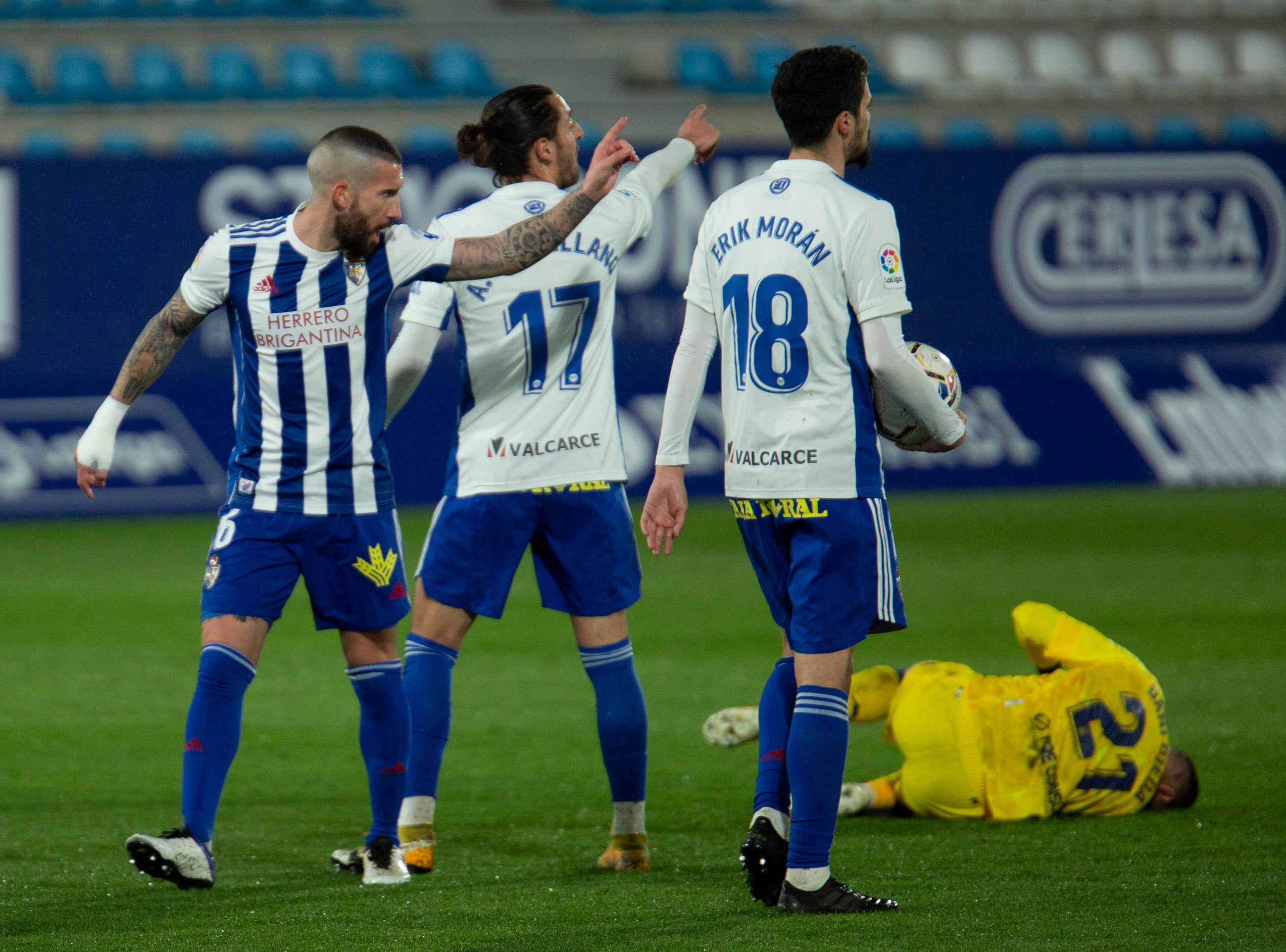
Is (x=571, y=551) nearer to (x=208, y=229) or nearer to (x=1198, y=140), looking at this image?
(x=208, y=229)

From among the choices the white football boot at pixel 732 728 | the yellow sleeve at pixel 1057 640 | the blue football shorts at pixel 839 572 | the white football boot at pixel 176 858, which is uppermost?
the blue football shorts at pixel 839 572

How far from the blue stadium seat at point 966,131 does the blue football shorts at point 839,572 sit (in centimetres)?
1396

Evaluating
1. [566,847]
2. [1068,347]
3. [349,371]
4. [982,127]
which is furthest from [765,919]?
Result: [982,127]

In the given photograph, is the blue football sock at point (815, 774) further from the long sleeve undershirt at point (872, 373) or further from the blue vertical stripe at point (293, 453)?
the blue vertical stripe at point (293, 453)

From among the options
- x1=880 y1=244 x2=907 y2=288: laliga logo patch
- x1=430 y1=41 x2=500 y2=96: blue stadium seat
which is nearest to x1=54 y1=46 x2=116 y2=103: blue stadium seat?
x1=430 y1=41 x2=500 y2=96: blue stadium seat

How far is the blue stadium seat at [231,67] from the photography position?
54.4 feet

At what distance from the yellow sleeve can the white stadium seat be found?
47.2 ft

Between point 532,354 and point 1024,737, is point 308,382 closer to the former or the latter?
point 532,354

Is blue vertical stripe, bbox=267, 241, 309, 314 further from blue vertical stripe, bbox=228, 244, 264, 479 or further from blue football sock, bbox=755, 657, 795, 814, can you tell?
blue football sock, bbox=755, 657, 795, 814

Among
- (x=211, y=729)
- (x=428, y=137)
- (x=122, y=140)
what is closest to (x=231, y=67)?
(x=122, y=140)

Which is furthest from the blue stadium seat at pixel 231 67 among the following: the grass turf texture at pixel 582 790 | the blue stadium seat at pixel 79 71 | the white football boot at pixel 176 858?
the white football boot at pixel 176 858

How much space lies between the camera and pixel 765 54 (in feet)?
60.1

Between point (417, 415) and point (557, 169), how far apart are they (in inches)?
362

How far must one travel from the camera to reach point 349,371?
3.94 metres
